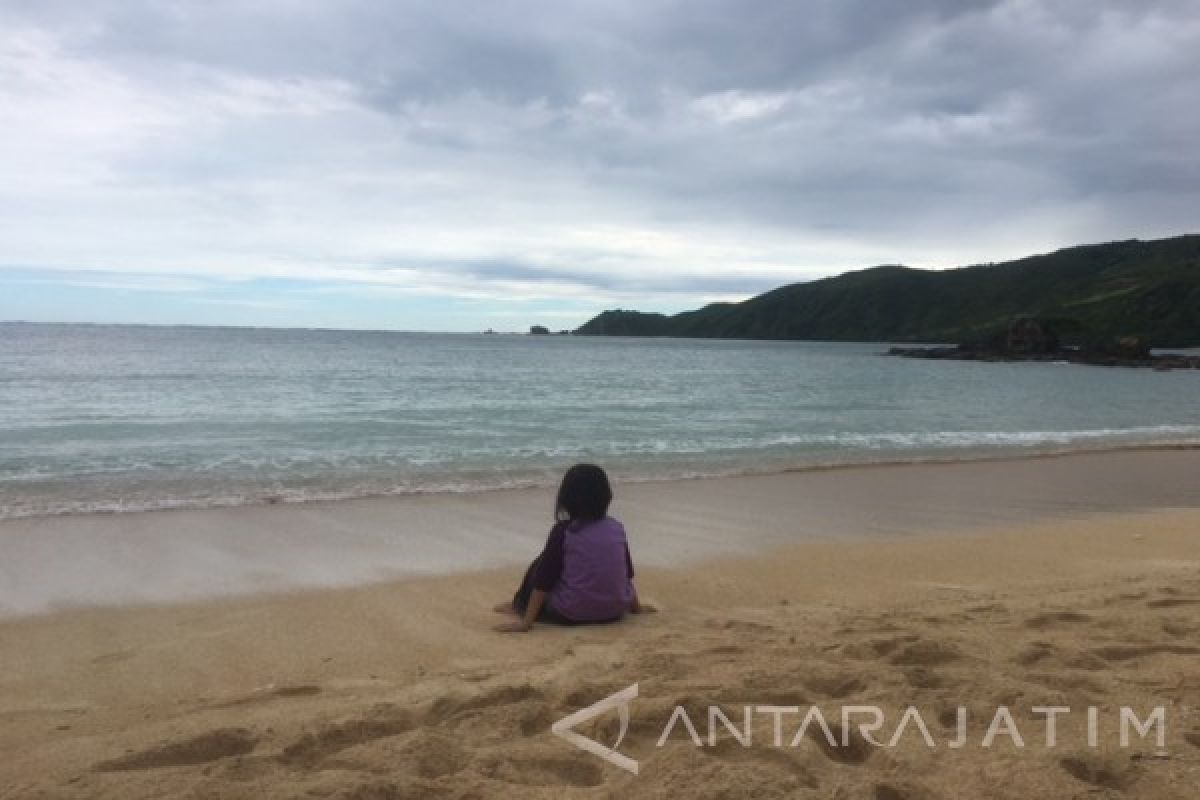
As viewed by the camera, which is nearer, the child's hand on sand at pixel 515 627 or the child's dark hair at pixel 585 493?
the child's hand on sand at pixel 515 627

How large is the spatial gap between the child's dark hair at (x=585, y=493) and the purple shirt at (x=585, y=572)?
0.26 feet

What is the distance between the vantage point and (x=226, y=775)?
3102 mm

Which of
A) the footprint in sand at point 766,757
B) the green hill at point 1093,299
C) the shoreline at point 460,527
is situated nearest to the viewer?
the footprint in sand at point 766,757

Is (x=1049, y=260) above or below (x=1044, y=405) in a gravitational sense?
above

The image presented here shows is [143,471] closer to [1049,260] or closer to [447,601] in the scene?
[447,601]

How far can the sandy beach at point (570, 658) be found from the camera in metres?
3.11

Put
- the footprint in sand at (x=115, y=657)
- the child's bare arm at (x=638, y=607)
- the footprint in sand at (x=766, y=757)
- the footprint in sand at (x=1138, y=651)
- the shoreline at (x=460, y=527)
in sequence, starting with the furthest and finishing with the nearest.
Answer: the shoreline at (x=460, y=527), the child's bare arm at (x=638, y=607), the footprint in sand at (x=115, y=657), the footprint in sand at (x=1138, y=651), the footprint in sand at (x=766, y=757)

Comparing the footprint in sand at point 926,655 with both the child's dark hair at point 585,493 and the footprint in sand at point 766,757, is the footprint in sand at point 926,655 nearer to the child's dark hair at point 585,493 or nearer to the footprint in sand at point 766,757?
the footprint in sand at point 766,757

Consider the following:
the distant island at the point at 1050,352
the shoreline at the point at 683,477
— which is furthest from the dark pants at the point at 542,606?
the distant island at the point at 1050,352

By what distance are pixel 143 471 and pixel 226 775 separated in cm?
1087

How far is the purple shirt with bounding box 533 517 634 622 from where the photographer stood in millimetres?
5574

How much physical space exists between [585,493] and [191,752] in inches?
113

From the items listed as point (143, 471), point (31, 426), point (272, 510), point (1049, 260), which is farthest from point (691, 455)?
point (1049, 260)

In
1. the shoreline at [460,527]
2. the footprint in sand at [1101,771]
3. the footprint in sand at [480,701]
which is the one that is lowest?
the shoreline at [460,527]
